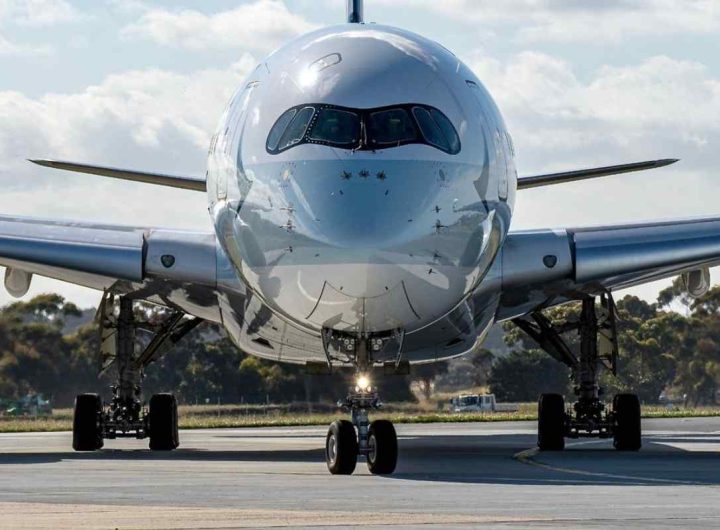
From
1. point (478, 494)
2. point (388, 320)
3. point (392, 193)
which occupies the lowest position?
point (478, 494)

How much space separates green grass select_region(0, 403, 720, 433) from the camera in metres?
40.8

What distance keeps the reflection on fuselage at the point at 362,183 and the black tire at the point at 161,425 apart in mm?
6680

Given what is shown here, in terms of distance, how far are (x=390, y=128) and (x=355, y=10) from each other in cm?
810

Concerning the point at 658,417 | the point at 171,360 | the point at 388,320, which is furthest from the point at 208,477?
the point at 171,360

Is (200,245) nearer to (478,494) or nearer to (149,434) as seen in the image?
(149,434)

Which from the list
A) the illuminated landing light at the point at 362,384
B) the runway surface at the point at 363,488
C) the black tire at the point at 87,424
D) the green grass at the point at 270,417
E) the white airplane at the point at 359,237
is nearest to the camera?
the runway surface at the point at 363,488

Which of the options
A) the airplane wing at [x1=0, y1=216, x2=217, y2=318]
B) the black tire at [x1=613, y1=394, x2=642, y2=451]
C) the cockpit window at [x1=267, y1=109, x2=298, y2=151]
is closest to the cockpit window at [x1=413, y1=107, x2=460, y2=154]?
the cockpit window at [x1=267, y1=109, x2=298, y2=151]

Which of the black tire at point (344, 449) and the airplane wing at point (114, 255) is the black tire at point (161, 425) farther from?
the black tire at point (344, 449)

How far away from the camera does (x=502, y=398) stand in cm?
6625

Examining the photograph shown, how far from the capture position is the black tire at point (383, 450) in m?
18.3

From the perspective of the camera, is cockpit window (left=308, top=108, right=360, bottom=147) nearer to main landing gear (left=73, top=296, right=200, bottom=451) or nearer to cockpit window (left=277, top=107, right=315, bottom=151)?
cockpit window (left=277, top=107, right=315, bottom=151)

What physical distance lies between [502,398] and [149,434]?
40263 millimetres

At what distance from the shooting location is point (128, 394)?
26.8 metres

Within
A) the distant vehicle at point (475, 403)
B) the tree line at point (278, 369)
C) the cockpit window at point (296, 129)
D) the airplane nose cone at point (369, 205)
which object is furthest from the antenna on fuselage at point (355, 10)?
the distant vehicle at point (475, 403)
